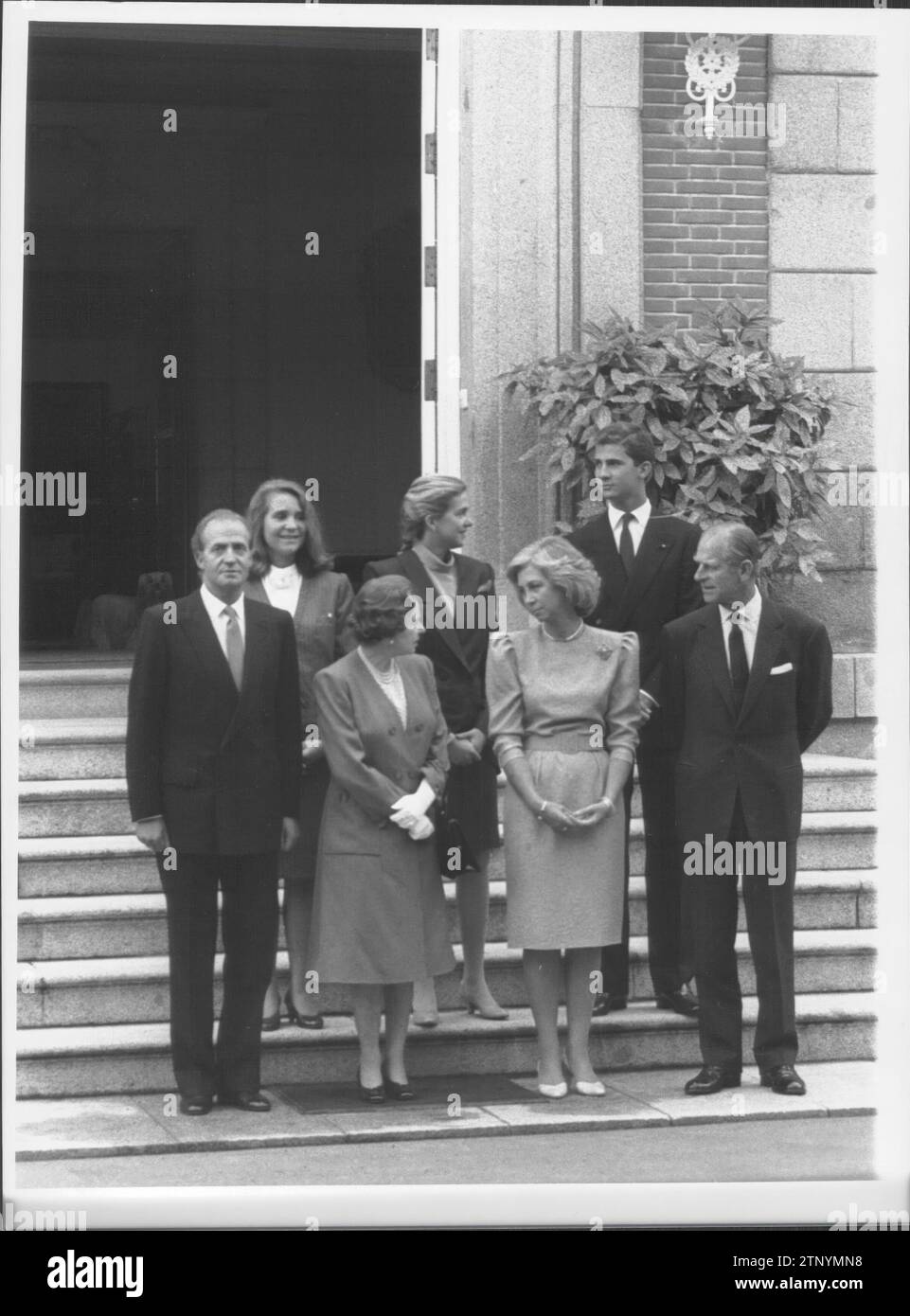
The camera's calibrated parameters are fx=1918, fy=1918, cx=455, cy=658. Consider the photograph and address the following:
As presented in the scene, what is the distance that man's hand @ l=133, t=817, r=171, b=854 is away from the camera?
19.5 feet

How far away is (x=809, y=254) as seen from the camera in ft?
26.9

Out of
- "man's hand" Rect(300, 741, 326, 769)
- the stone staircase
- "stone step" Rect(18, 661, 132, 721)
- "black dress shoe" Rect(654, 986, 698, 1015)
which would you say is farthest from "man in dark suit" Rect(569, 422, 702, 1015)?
"stone step" Rect(18, 661, 132, 721)

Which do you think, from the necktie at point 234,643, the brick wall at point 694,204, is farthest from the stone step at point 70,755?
the brick wall at point 694,204

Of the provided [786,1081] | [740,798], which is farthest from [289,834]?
[786,1081]

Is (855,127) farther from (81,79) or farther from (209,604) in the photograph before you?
(81,79)

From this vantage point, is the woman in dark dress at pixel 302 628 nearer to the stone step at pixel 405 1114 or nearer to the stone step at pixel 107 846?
the stone step at pixel 405 1114

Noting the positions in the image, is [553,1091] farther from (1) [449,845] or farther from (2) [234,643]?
(2) [234,643]

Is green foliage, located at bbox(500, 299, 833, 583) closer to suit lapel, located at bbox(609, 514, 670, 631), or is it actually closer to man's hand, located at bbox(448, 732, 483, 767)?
suit lapel, located at bbox(609, 514, 670, 631)

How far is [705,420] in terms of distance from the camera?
24.6ft

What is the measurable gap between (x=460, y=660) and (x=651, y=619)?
707mm

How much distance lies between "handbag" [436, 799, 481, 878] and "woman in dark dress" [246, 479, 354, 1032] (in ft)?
1.41
